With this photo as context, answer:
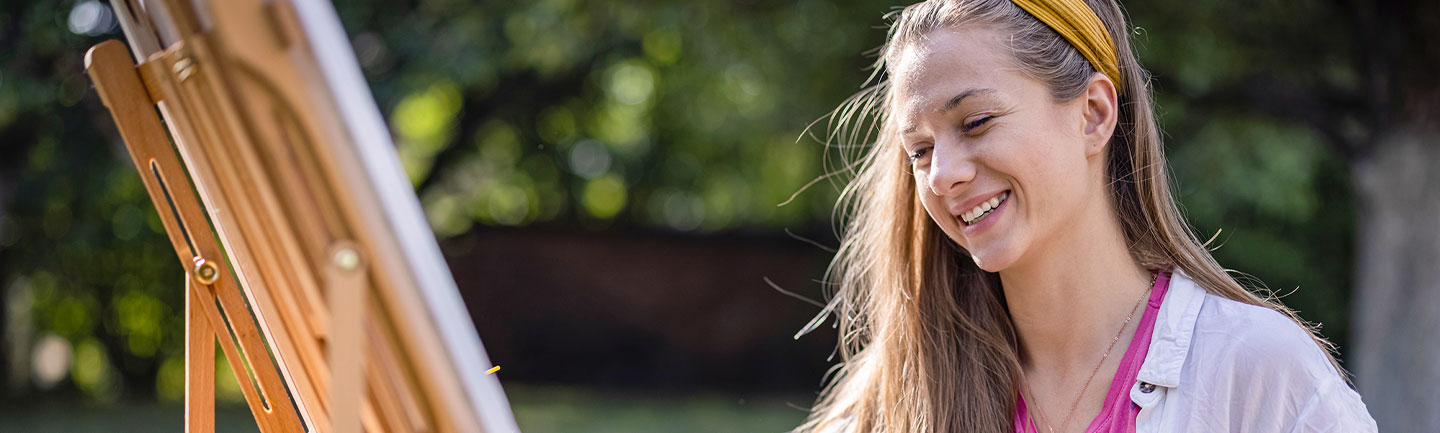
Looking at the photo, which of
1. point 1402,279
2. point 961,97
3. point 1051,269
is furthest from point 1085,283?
point 1402,279

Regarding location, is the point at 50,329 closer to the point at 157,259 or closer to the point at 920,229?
the point at 157,259

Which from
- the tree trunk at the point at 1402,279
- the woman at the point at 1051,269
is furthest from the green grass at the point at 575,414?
the woman at the point at 1051,269

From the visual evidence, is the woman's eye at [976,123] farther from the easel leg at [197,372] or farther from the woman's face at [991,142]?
the easel leg at [197,372]

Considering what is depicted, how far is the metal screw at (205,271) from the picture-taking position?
1.40 meters

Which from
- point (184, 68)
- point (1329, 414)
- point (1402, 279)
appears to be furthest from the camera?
point (1402, 279)

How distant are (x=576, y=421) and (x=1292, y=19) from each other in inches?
224

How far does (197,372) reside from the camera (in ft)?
4.75

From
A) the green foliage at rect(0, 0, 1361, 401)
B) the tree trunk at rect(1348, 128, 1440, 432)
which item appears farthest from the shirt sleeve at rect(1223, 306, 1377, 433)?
the tree trunk at rect(1348, 128, 1440, 432)

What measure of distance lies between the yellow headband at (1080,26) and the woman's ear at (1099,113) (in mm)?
39

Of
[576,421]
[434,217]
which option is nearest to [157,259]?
[434,217]

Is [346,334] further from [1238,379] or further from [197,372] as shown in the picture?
[1238,379]

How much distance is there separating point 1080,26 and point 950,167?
1.18 ft

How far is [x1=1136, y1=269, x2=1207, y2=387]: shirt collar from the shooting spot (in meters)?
1.73

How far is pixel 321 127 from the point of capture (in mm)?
888
